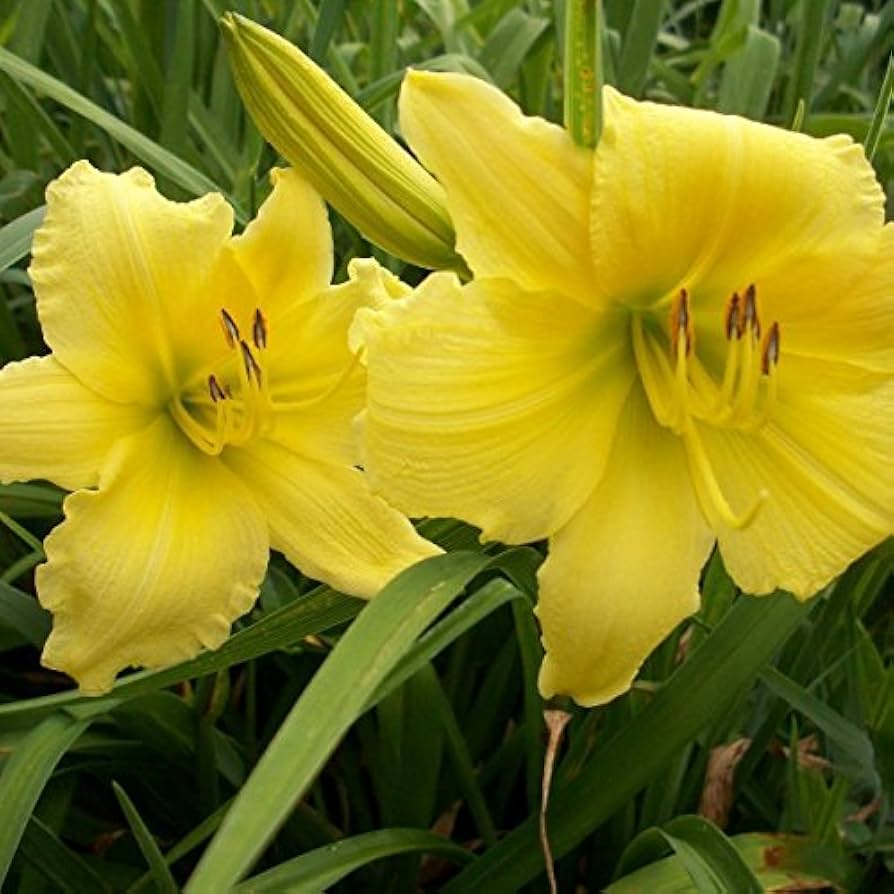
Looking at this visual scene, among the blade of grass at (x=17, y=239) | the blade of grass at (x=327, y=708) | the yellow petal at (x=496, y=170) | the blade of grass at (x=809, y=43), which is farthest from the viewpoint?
the blade of grass at (x=809, y=43)

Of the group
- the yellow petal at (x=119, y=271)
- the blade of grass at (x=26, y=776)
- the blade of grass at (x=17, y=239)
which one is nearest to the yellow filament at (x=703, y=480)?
the yellow petal at (x=119, y=271)

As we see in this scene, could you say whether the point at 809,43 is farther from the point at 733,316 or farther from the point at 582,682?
the point at 582,682

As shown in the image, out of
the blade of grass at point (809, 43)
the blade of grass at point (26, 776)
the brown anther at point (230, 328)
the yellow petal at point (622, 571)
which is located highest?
the blade of grass at point (809, 43)

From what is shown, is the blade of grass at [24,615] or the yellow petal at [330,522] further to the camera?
the blade of grass at [24,615]

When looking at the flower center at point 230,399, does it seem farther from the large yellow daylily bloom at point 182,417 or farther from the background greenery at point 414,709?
the background greenery at point 414,709

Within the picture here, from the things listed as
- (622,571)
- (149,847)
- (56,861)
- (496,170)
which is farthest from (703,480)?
(56,861)

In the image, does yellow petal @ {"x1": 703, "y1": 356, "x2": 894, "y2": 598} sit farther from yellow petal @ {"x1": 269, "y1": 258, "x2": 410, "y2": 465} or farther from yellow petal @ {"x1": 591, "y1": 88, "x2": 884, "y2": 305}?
yellow petal @ {"x1": 269, "y1": 258, "x2": 410, "y2": 465}

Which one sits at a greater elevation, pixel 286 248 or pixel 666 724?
pixel 286 248
